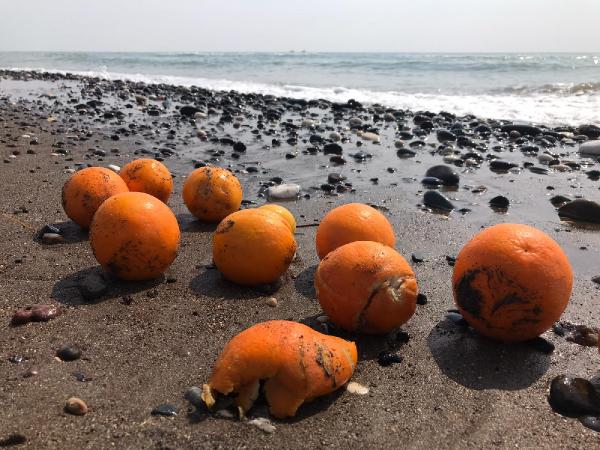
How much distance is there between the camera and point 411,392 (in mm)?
2904

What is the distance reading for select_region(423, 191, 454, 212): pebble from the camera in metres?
6.47

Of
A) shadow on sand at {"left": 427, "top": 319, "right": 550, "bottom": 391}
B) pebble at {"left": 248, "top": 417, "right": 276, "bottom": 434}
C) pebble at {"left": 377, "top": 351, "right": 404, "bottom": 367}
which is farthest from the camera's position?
pebble at {"left": 377, "top": 351, "right": 404, "bottom": 367}

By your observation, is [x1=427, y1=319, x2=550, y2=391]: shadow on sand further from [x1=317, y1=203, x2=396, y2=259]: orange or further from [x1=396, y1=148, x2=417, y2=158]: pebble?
[x1=396, y1=148, x2=417, y2=158]: pebble

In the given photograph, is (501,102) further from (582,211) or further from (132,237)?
(132,237)

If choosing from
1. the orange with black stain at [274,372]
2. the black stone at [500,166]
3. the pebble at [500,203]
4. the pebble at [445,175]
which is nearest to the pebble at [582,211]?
the pebble at [500,203]

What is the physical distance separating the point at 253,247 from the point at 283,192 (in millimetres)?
3041

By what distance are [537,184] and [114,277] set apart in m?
6.38

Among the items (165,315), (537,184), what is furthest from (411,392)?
(537,184)

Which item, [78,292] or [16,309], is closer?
[16,309]

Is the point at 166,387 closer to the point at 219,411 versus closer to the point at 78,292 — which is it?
the point at 219,411

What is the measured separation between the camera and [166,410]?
259cm

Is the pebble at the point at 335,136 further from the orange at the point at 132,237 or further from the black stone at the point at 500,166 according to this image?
the orange at the point at 132,237

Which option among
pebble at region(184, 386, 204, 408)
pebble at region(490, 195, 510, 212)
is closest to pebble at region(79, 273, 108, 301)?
pebble at region(184, 386, 204, 408)

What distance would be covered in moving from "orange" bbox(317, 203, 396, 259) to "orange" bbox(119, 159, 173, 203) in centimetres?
A: 220
